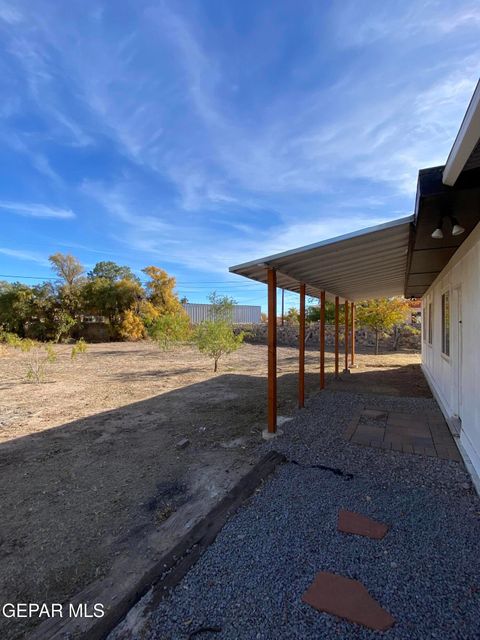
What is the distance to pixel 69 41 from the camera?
5516mm

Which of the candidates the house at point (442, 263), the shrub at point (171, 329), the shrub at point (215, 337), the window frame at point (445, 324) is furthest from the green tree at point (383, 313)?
the shrub at point (171, 329)

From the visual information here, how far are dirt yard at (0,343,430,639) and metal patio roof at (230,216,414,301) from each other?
2.35 m

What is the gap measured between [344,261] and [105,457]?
13.7 ft

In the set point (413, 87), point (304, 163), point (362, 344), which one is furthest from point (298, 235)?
point (413, 87)

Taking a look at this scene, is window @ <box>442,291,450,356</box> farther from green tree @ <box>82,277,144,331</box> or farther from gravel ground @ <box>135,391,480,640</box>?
green tree @ <box>82,277,144,331</box>

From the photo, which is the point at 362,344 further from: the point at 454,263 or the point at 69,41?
the point at 69,41

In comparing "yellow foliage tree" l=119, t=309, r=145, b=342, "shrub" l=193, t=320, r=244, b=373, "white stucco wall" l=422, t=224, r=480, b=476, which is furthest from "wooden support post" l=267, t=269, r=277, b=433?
"yellow foliage tree" l=119, t=309, r=145, b=342

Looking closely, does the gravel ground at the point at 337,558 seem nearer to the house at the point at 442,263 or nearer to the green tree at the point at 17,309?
the house at the point at 442,263

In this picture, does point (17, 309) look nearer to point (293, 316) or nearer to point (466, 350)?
point (293, 316)

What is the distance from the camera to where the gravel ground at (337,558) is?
1.50 m

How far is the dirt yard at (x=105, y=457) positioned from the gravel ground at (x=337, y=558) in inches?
Result: 28.1

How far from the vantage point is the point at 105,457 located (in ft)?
12.9

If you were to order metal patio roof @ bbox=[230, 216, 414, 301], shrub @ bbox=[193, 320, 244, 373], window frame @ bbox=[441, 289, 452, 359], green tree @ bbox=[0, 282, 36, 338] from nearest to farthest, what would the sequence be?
metal patio roof @ bbox=[230, 216, 414, 301]
window frame @ bbox=[441, 289, 452, 359]
shrub @ bbox=[193, 320, 244, 373]
green tree @ bbox=[0, 282, 36, 338]

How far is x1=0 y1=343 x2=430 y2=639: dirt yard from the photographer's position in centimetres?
225
